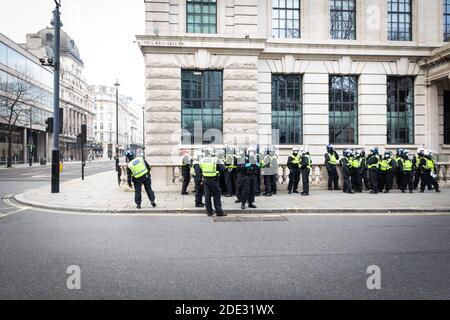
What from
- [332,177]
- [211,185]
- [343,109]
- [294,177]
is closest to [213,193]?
[211,185]

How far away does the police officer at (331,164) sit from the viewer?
44.7 ft

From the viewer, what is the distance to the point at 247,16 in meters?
14.3

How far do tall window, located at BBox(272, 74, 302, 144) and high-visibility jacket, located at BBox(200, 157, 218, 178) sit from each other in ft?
21.6

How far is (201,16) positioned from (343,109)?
303 inches

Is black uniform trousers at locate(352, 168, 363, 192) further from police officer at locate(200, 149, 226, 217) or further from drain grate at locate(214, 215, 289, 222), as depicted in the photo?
police officer at locate(200, 149, 226, 217)

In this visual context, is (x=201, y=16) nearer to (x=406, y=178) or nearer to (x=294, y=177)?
(x=294, y=177)

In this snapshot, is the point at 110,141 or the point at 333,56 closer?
the point at 333,56

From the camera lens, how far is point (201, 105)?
14.4 meters

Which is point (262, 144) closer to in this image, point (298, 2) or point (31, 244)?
point (298, 2)

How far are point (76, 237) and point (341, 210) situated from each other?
6847mm

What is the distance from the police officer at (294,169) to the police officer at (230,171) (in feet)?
7.56

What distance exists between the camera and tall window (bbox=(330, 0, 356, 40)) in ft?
50.3
